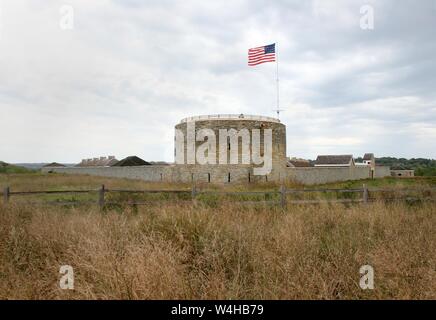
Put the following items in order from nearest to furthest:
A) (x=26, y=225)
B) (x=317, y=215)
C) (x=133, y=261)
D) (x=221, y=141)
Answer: (x=133, y=261) → (x=26, y=225) → (x=317, y=215) → (x=221, y=141)

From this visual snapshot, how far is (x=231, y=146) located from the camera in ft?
80.3

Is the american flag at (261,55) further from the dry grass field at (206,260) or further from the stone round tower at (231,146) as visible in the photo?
the dry grass field at (206,260)

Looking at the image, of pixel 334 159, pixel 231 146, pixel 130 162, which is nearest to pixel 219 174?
pixel 231 146

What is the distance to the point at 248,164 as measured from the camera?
2452cm

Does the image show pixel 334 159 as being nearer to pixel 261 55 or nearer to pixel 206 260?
pixel 261 55

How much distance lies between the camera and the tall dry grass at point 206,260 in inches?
115

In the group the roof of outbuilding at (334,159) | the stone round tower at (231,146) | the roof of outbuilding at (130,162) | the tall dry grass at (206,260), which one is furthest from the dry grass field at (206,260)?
the roof of outbuilding at (130,162)

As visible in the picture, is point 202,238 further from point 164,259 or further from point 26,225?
point 26,225

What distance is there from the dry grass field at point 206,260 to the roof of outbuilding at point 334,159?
42.0 m

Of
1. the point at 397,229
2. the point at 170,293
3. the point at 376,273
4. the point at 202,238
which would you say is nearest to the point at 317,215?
the point at 397,229

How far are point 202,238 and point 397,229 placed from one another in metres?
3.49

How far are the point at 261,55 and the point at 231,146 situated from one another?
25.1 feet

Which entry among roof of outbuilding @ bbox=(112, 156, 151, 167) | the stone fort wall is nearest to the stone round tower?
the stone fort wall
